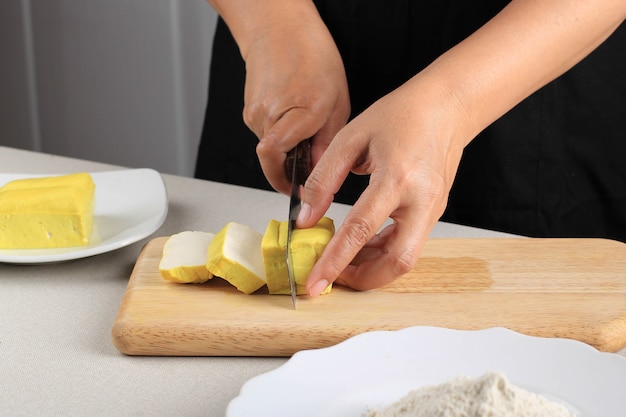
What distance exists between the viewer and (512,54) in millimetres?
1187

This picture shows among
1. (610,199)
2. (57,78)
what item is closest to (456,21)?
(610,199)

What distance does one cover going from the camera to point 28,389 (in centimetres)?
94

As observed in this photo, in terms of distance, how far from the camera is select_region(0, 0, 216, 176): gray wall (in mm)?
3115

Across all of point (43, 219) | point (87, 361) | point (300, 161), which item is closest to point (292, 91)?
point (300, 161)

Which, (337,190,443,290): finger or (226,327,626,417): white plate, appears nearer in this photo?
(226,327,626,417): white plate

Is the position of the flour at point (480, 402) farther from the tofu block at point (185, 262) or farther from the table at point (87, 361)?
the tofu block at point (185, 262)

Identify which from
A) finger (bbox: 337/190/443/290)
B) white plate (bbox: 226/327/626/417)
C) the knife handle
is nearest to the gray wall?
the knife handle

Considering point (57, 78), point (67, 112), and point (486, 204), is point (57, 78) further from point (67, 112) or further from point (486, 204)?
point (486, 204)

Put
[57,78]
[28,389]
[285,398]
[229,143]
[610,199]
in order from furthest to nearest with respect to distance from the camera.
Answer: [57,78] → [229,143] → [610,199] → [28,389] → [285,398]

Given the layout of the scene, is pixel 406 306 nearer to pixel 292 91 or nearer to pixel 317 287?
pixel 317 287

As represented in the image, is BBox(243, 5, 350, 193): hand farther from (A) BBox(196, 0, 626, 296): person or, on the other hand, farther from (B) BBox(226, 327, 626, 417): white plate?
(B) BBox(226, 327, 626, 417): white plate

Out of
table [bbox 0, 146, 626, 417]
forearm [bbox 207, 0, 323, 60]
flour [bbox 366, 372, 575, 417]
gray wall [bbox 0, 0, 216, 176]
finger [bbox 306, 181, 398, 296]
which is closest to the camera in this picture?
flour [bbox 366, 372, 575, 417]

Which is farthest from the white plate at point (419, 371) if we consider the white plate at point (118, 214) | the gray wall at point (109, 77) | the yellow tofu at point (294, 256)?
the gray wall at point (109, 77)

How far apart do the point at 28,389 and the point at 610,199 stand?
1178mm
